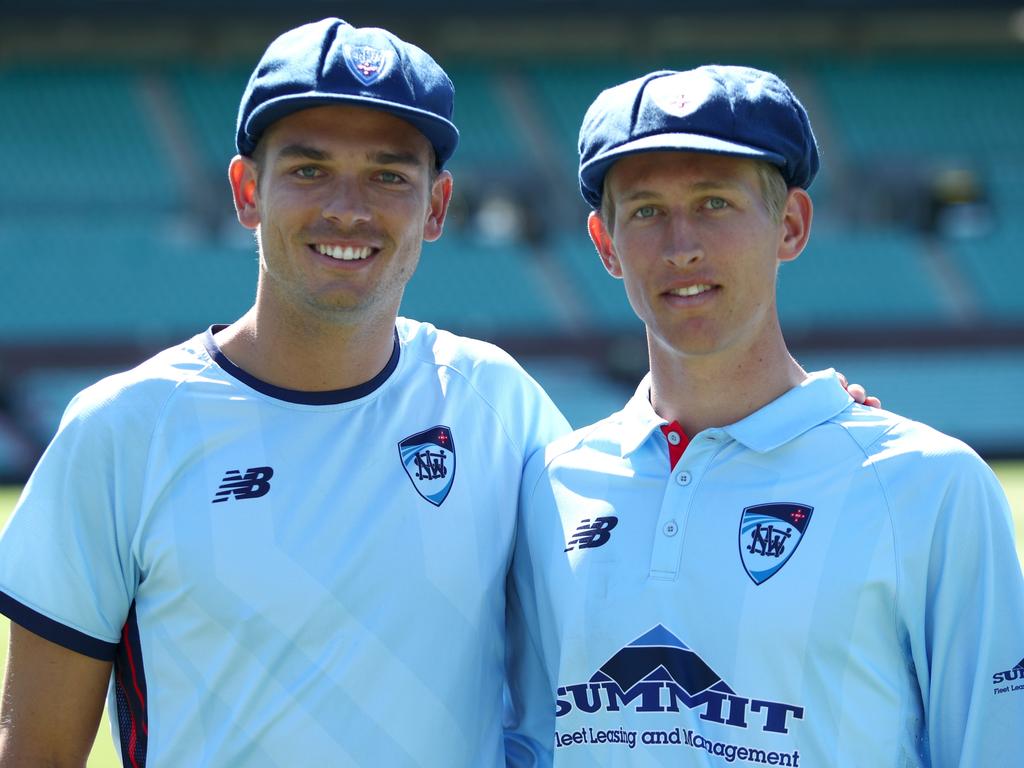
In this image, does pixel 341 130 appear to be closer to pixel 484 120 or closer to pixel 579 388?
pixel 579 388

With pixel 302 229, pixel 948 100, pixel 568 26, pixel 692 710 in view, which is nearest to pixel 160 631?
pixel 302 229

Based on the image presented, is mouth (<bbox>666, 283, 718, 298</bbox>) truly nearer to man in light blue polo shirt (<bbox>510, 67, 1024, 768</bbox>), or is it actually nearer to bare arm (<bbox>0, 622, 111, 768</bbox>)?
man in light blue polo shirt (<bbox>510, 67, 1024, 768</bbox>)

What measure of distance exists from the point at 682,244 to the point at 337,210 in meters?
0.69

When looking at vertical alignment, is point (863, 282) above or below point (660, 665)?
above

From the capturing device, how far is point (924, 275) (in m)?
23.5

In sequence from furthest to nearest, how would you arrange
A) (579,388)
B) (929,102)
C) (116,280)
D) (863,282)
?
(929,102)
(863,282)
(116,280)
(579,388)

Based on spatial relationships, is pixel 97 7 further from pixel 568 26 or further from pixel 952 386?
pixel 952 386

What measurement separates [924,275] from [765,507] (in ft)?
72.7

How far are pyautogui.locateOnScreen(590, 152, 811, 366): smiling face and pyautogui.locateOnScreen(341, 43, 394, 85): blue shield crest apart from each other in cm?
52

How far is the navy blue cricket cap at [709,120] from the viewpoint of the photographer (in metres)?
2.49

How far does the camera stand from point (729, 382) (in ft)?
8.64

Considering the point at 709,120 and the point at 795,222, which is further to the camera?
the point at 795,222

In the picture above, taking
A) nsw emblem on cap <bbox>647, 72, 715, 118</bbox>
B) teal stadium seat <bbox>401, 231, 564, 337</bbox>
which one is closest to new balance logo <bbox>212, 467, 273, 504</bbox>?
nsw emblem on cap <bbox>647, 72, 715, 118</bbox>

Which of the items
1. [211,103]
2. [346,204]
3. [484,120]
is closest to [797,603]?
[346,204]
